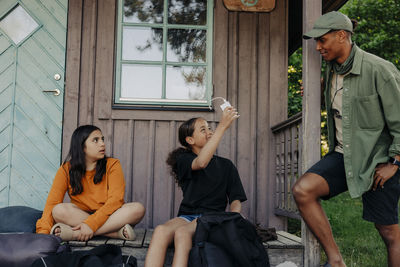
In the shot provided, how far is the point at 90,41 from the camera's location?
4367 millimetres

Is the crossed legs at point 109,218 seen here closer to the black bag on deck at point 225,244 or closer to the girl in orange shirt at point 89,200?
the girl in orange shirt at point 89,200

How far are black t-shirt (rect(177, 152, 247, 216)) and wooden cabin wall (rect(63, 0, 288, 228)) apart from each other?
41.1 inches

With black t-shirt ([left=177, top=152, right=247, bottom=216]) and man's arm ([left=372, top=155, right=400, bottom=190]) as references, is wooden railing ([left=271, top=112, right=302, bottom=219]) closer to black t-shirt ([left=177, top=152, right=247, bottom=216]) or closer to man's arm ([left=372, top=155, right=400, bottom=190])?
black t-shirt ([left=177, top=152, right=247, bottom=216])

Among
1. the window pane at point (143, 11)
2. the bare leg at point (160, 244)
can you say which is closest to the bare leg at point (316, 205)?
the bare leg at point (160, 244)

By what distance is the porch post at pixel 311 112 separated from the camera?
315 centimetres

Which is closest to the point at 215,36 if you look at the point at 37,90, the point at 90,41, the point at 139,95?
the point at 139,95

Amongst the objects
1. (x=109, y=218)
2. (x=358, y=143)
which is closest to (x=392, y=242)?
(x=358, y=143)

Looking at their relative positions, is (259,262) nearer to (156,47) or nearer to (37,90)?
(156,47)

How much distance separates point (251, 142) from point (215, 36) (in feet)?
3.99

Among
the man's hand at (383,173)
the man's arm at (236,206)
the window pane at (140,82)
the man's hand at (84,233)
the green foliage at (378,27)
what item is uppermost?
the green foliage at (378,27)

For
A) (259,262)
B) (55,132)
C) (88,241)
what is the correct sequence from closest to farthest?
(259,262) < (88,241) < (55,132)

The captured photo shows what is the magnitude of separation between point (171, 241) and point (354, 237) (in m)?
3.11

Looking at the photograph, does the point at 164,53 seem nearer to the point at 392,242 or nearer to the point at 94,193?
the point at 94,193

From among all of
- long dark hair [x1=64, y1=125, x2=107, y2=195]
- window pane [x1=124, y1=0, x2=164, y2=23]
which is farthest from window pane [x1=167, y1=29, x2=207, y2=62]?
long dark hair [x1=64, y1=125, x2=107, y2=195]
